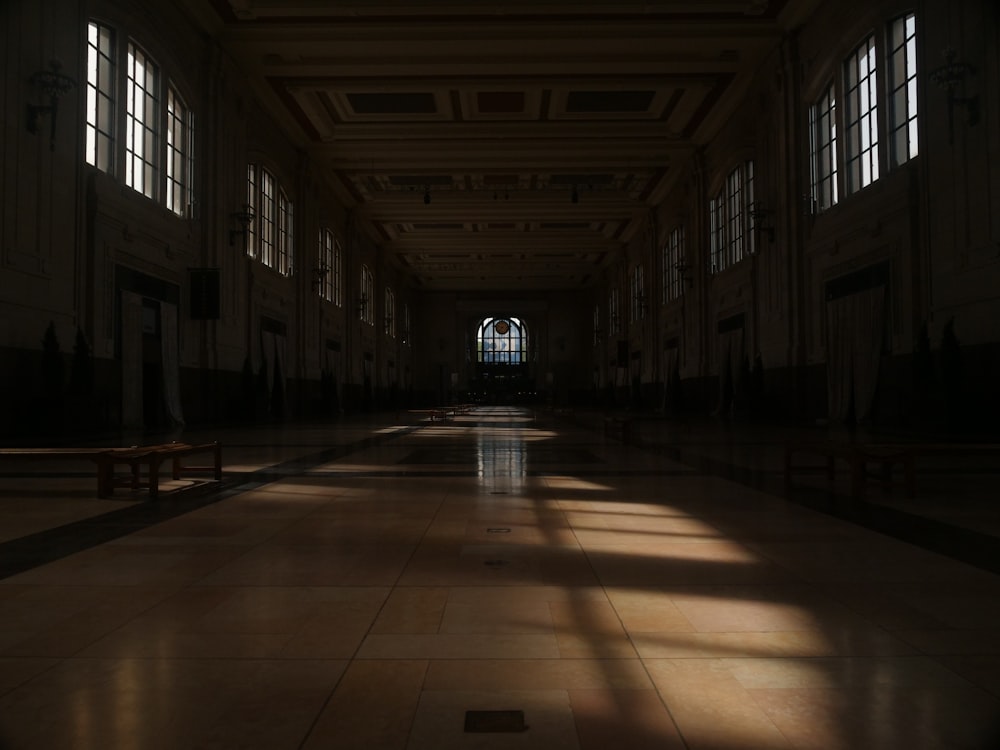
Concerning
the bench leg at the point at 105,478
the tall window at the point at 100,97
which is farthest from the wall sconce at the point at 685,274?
the bench leg at the point at 105,478

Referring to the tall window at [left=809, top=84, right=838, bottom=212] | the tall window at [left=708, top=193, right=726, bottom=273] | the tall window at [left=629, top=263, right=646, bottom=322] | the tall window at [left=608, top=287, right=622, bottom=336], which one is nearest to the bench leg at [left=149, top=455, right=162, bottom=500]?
the tall window at [left=809, top=84, right=838, bottom=212]

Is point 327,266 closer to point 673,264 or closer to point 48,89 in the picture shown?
point 673,264

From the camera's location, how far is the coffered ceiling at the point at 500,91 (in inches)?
598

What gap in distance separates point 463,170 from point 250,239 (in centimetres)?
801

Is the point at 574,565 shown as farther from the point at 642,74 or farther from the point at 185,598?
the point at 642,74

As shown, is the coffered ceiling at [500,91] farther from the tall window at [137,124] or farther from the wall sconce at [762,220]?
the wall sconce at [762,220]

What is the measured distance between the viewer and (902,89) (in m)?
12.6

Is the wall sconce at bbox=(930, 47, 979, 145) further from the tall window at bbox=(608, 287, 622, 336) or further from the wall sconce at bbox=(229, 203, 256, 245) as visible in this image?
the tall window at bbox=(608, 287, 622, 336)

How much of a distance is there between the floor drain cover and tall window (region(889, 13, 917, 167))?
13.1m

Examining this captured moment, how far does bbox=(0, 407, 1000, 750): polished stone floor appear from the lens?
1801 millimetres

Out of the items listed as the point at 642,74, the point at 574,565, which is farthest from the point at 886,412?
the point at 574,565

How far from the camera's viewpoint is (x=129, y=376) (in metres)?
13.7

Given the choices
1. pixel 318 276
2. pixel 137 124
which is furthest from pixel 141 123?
pixel 318 276

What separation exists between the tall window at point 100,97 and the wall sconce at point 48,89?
1524mm
